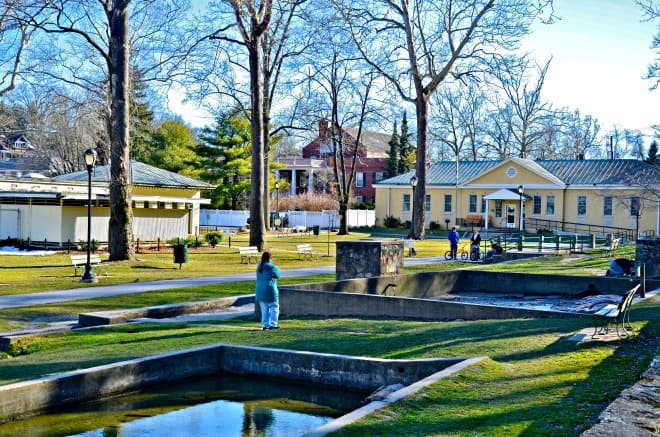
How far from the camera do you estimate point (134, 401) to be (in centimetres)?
960

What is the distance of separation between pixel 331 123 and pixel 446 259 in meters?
28.4

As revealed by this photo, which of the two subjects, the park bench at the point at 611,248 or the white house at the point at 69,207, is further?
the white house at the point at 69,207

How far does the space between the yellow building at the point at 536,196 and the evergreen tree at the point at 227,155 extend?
45.0 feet

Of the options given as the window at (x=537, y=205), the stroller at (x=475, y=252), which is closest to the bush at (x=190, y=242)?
the stroller at (x=475, y=252)

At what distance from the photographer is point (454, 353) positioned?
10.4 meters

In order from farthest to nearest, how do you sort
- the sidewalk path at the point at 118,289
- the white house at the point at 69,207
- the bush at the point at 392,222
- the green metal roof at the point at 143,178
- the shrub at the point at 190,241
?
1. the bush at the point at 392,222
2. the green metal roof at the point at 143,178
3. the shrub at the point at 190,241
4. the white house at the point at 69,207
5. the sidewalk path at the point at 118,289

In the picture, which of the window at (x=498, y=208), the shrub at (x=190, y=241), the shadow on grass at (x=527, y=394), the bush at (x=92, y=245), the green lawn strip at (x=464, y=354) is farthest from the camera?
the window at (x=498, y=208)

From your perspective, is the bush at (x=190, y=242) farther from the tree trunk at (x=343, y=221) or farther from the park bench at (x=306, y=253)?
the tree trunk at (x=343, y=221)

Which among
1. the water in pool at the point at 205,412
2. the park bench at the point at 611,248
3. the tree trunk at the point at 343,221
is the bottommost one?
the water in pool at the point at 205,412

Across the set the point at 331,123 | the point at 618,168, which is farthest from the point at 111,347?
the point at 618,168

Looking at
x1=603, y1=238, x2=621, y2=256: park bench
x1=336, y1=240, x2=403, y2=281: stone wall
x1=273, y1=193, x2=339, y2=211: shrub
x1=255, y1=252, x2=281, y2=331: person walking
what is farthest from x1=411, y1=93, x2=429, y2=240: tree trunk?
x1=273, y1=193, x2=339, y2=211: shrub

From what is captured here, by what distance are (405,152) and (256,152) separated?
57731 mm

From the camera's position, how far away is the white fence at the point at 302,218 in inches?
2591

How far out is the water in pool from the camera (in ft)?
27.7
